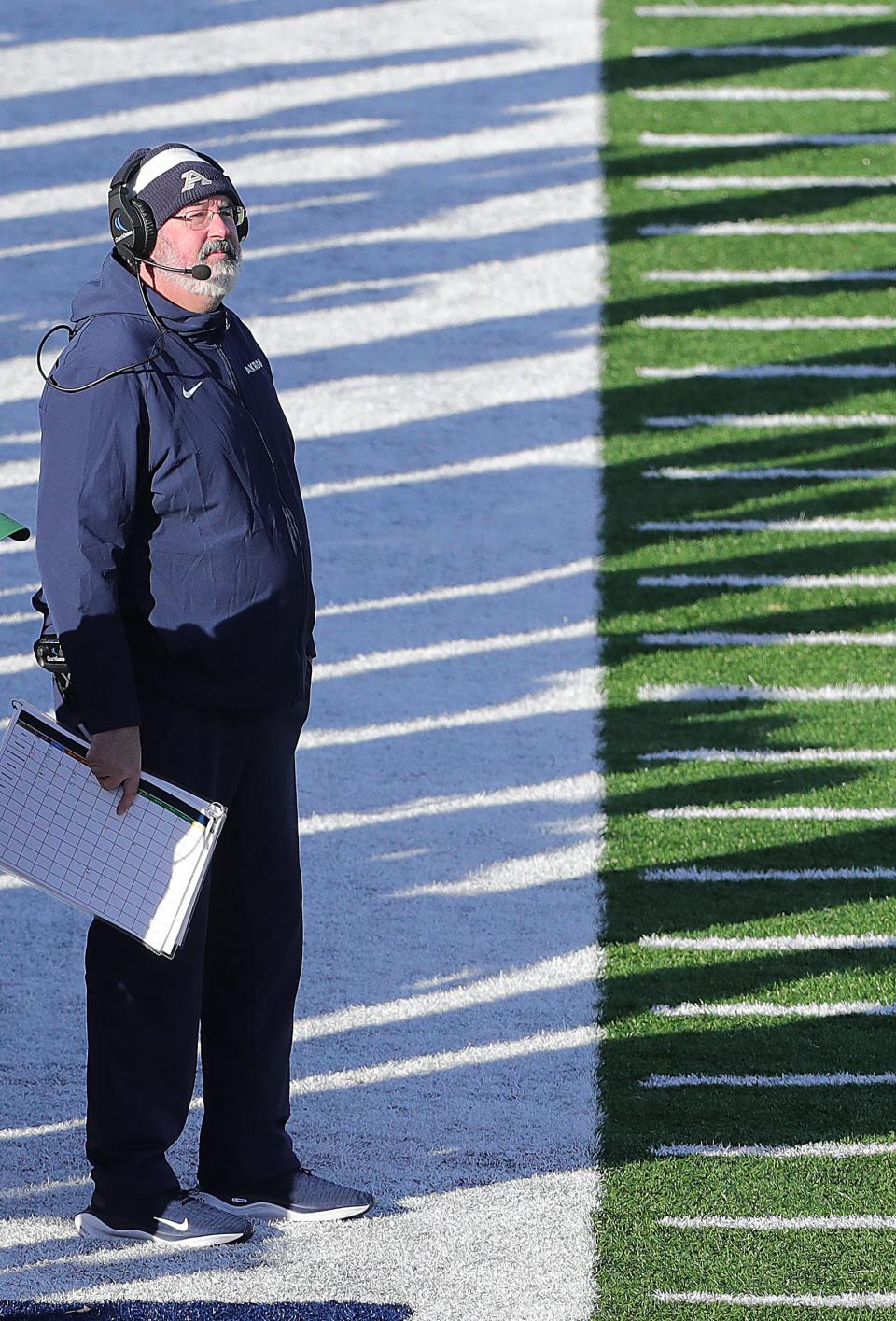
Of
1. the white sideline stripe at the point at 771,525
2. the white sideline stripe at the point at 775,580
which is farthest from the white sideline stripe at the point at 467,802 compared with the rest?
the white sideline stripe at the point at 771,525

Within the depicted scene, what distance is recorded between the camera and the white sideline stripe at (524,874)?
16.6ft

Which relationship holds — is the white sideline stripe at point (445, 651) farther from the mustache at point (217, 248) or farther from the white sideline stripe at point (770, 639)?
the mustache at point (217, 248)

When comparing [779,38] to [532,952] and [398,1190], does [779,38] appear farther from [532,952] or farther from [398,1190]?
[398,1190]

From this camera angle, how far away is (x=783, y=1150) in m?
4.00

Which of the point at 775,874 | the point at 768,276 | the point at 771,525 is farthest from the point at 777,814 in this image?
the point at 768,276

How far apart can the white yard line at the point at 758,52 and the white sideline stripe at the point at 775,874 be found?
235 inches

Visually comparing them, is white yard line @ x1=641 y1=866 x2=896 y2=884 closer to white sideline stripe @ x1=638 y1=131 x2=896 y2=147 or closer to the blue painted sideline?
the blue painted sideline

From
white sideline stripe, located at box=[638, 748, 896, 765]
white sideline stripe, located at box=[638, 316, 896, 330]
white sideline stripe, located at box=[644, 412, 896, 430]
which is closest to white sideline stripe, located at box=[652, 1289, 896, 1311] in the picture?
white sideline stripe, located at box=[638, 748, 896, 765]

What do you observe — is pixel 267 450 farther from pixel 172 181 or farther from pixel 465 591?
pixel 465 591

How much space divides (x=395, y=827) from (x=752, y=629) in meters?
1.54

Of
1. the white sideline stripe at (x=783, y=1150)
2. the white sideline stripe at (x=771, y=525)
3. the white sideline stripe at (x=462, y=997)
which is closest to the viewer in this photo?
the white sideline stripe at (x=783, y=1150)

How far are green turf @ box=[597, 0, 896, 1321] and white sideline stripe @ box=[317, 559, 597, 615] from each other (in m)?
0.15

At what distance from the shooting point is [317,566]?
6.69 metres

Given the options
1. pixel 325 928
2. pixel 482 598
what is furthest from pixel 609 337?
pixel 325 928
